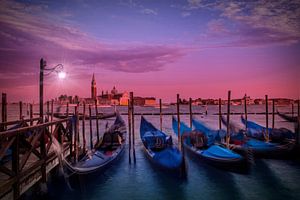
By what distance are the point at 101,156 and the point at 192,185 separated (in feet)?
14.2

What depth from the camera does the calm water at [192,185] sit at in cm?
852

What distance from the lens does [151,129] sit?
57.8 feet

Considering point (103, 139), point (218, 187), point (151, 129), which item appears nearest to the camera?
point (218, 187)

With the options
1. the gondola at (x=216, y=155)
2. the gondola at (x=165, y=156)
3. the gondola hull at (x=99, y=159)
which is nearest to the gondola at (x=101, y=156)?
the gondola hull at (x=99, y=159)

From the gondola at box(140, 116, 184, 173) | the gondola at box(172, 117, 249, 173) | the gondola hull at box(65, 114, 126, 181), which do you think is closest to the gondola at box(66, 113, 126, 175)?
the gondola hull at box(65, 114, 126, 181)

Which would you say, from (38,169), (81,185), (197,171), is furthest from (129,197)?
(197,171)

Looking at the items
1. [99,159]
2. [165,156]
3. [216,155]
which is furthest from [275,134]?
[99,159]

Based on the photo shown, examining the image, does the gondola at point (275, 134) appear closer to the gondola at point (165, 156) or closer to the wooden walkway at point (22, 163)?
the gondola at point (165, 156)

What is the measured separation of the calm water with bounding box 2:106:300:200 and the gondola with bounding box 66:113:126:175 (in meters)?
0.80

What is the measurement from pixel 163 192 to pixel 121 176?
2869mm

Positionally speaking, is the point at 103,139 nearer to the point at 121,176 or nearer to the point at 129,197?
the point at 121,176

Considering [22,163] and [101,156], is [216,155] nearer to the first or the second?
[101,156]

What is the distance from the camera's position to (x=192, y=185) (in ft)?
31.3

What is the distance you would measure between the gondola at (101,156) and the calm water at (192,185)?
2.63 feet
